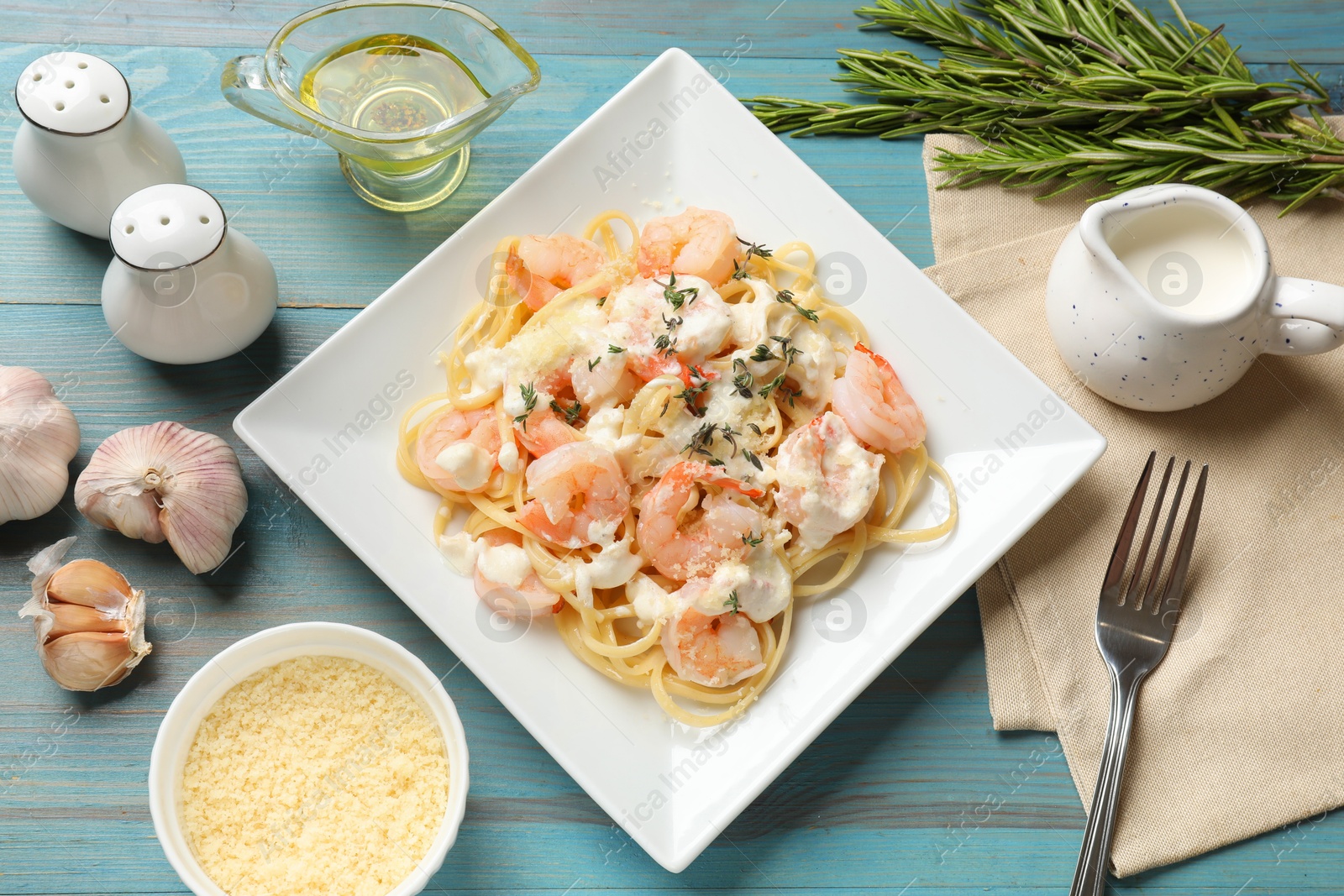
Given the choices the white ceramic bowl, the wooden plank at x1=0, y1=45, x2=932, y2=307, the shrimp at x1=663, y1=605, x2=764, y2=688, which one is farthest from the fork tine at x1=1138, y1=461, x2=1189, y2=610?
the white ceramic bowl

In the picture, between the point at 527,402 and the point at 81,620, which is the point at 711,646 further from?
the point at 81,620

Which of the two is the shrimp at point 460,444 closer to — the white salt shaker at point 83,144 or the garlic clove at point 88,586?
the garlic clove at point 88,586

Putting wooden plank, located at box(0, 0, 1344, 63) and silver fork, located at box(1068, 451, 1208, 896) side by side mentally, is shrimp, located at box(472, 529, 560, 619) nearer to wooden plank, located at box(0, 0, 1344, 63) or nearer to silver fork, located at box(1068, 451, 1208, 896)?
silver fork, located at box(1068, 451, 1208, 896)

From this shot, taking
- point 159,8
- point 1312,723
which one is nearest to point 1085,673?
point 1312,723

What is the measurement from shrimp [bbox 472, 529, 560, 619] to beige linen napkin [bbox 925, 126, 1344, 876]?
1.10 meters

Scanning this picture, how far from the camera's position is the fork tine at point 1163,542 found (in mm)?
2242

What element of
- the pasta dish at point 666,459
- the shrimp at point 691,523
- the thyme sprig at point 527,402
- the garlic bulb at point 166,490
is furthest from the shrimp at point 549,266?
the garlic bulb at point 166,490

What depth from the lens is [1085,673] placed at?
2316mm

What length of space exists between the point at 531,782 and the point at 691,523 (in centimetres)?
78

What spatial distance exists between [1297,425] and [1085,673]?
2.83 ft

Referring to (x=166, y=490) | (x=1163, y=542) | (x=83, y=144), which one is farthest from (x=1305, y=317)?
(x=83, y=144)

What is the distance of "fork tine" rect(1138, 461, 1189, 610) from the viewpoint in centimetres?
224

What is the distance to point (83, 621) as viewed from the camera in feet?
7.10

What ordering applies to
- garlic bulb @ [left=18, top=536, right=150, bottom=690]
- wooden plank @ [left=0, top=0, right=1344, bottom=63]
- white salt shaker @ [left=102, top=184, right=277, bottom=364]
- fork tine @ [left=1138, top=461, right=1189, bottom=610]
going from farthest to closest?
wooden plank @ [left=0, top=0, right=1344, bottom=63] < fork tine @ [left=1138, top=461, right=1189, bottom=610] < garlic bulb @ [left=18, top=536, right=150, bottom=690] < white salt shaker @ [left=102, top=184, right=277, bottom=364]
